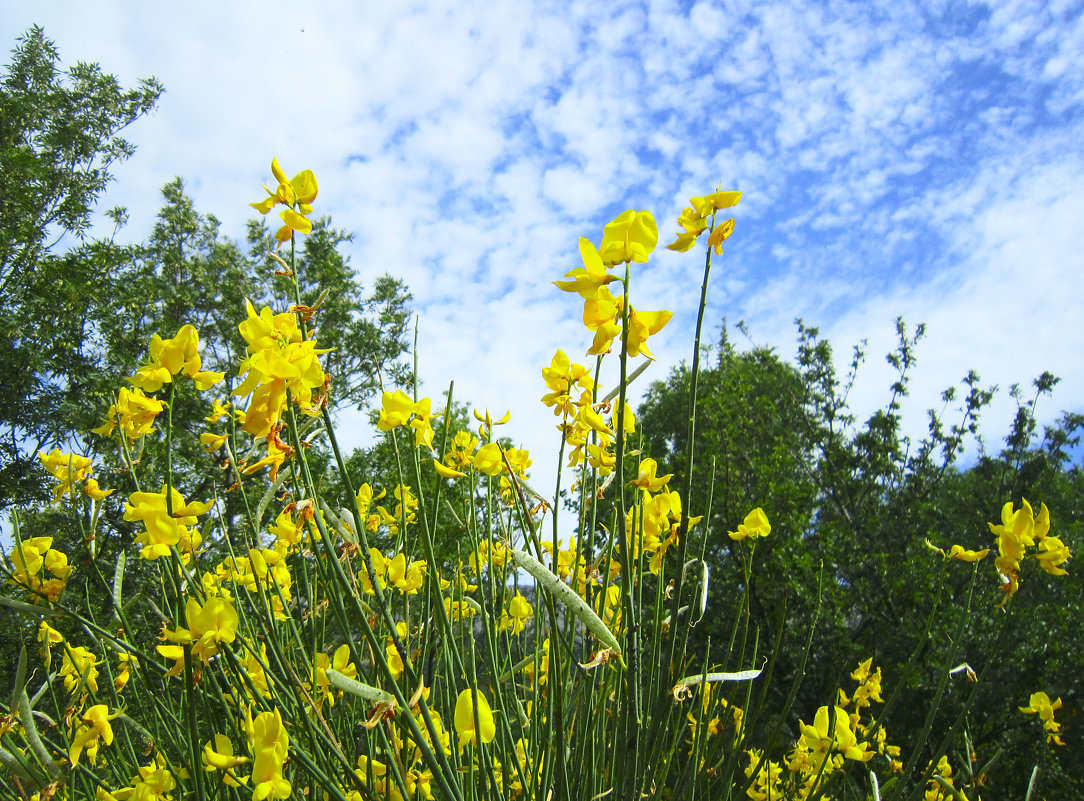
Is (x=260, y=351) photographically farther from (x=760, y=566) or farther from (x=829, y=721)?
(x=760, y=566)

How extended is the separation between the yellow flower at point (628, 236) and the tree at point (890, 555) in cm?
421

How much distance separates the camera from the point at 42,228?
8133 millimetres

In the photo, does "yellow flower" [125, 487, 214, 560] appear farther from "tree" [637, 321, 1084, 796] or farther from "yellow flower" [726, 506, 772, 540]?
"tree" [637, 321, 1084, 796]

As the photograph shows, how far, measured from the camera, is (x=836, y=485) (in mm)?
8102

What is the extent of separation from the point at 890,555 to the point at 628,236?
7337 mm

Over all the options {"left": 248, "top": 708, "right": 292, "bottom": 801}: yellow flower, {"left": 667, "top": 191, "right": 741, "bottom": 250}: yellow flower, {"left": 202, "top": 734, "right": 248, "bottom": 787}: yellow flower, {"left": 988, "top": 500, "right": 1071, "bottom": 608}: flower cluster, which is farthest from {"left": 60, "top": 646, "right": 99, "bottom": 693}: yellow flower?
{"left": 988, "top": 500, "right": 1071, "bottom": 608}: flower cluster

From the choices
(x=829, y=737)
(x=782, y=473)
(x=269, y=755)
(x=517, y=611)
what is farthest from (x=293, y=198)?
(x=782, y=473)

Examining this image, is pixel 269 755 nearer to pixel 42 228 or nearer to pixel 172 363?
pixel 172 363

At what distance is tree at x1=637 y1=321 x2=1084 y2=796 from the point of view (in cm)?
532

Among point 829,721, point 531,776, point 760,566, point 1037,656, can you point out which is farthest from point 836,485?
point 531,776

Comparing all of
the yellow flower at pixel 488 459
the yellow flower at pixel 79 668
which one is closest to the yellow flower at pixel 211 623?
the yellow flower at pixel 488 459

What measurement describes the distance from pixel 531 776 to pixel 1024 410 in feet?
28.9

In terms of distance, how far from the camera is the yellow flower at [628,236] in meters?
0.71

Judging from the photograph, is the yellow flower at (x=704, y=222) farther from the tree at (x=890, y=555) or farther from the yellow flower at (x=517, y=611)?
the tree at (x=890, y=555)
